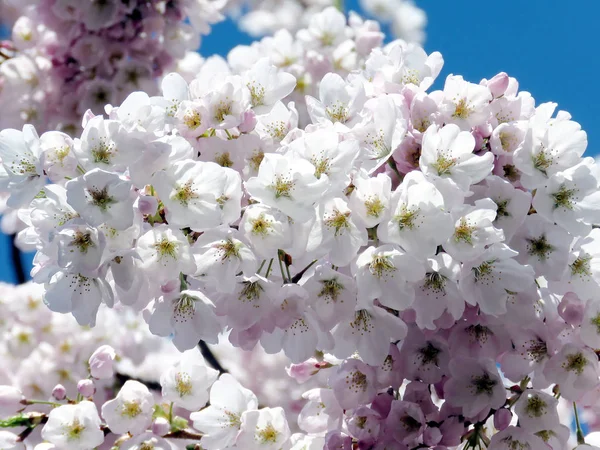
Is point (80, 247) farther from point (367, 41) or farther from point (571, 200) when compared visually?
point (367, 41)

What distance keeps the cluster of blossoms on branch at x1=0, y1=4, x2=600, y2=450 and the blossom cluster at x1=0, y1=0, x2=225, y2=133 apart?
1.57m

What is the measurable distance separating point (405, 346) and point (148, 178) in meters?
0.60

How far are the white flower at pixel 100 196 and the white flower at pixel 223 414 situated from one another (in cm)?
61

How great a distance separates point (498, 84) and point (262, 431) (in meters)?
0.86

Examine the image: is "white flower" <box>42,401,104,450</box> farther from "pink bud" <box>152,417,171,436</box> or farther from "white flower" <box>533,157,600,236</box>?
"white flower" <box>533,157,600,236</box>

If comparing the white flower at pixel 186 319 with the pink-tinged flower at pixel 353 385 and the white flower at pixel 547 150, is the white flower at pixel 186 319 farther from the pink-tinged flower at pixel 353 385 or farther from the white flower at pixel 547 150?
the white flower at pixel 547 150

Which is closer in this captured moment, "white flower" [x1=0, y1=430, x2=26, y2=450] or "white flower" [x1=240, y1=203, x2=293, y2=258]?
"white flower" [x1=240, y1=203, x2=293, y2=258]

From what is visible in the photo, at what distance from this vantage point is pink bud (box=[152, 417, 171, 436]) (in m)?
1.81

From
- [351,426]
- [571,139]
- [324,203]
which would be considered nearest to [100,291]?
[324,203]

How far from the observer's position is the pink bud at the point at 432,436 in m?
1.56

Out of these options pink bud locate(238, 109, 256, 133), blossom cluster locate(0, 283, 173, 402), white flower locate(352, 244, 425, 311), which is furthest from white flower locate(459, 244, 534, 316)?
blossom cluster locate(0, 283, 173, 402)

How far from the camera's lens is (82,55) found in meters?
3.10

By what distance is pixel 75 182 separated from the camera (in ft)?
4.21

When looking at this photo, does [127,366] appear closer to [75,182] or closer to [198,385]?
[198,385]
